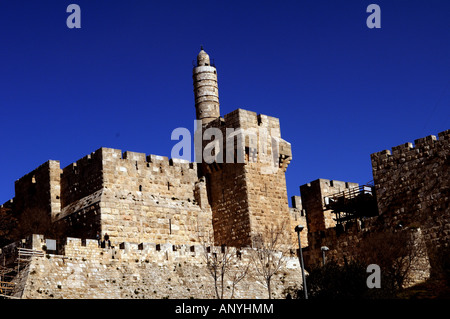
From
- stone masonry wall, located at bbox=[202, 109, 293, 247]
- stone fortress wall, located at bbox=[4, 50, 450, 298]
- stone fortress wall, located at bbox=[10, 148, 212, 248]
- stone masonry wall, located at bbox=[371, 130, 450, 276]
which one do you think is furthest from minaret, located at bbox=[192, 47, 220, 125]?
stone masonry wall, located at bbox=[371, 130, 450, 276]

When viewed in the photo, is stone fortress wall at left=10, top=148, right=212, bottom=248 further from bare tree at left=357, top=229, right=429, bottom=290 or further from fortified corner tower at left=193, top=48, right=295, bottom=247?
bare tree at left=357, top=229, right=429, bottom=290

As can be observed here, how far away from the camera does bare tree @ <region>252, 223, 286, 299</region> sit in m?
29.6

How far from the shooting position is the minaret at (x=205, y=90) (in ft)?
127

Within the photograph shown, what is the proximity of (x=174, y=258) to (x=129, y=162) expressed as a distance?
672 cm

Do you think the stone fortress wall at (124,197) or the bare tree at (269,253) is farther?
the stone fortress wall at (124,197)

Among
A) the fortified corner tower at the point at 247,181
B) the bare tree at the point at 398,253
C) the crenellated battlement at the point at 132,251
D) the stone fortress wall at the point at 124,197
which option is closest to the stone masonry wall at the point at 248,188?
the fortified corner tower at the point at 247,181

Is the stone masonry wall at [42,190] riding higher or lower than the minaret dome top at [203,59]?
lower

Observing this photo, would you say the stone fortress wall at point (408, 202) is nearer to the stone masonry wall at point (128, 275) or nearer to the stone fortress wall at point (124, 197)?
the stone masonry wall at point (128, 275)

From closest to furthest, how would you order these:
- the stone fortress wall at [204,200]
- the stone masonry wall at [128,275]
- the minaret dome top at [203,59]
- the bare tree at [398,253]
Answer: the stone masonry wall at [128,275] < the bare tree at [398,253] < the stone fortress wall at [204,200] < the minaret dome top at [203,59]

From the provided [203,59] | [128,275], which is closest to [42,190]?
[128,275]

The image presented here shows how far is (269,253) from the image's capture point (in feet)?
100

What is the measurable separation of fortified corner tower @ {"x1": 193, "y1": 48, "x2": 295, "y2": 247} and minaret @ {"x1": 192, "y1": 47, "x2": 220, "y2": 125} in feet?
10.1

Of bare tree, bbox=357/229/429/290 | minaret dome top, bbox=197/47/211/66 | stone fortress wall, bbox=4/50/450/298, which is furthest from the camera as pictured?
minaret dome top, bbox=197/47/211/66

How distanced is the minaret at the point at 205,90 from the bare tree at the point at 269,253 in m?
7.54
